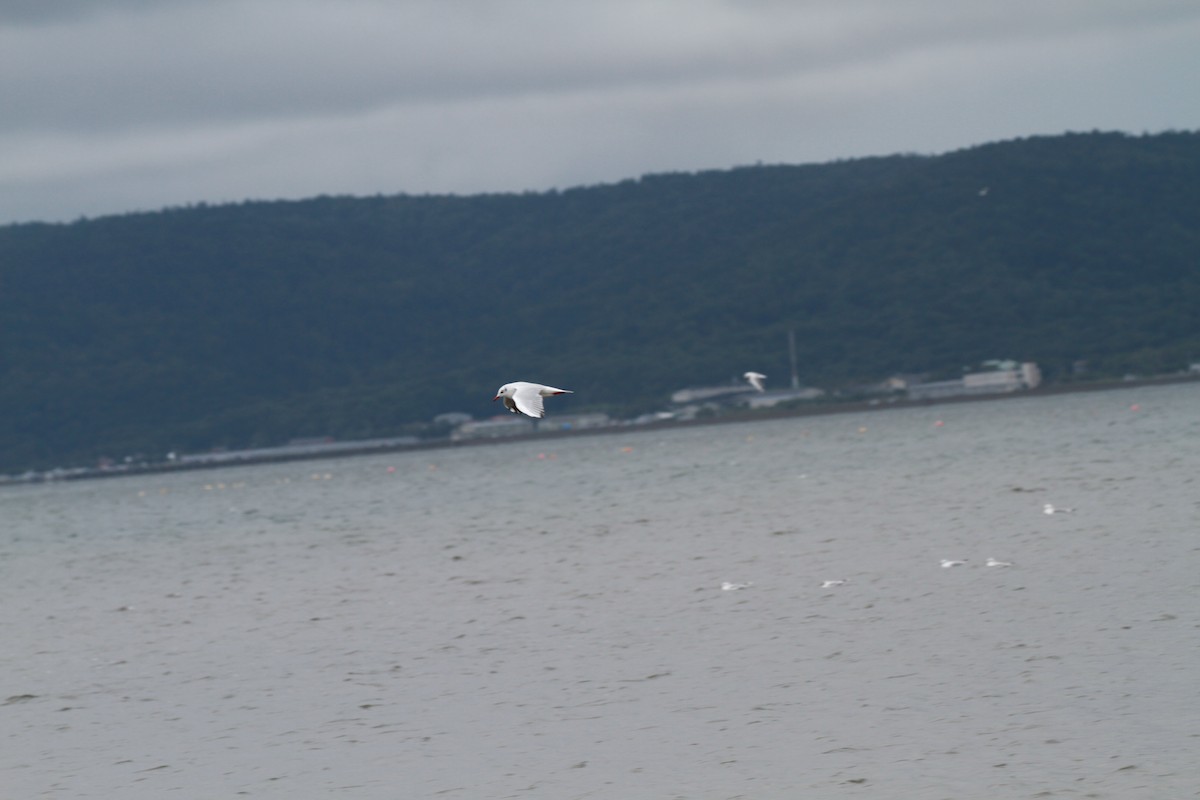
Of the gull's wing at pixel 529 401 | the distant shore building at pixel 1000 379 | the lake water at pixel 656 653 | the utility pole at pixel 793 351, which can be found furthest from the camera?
the utility pole at pixel 793 351

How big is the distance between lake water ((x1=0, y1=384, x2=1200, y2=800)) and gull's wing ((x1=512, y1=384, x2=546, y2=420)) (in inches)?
133

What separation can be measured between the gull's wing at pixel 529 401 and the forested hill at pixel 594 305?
8278 cm

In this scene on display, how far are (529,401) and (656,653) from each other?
5112 mm

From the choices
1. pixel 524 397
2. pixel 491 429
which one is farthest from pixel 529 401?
pixel 491 429

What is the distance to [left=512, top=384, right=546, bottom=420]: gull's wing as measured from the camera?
17.8 m

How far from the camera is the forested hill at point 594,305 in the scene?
108500 millimetres

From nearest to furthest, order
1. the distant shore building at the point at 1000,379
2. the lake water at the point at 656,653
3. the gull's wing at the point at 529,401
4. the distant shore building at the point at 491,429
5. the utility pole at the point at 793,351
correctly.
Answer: the lake water at the point at 656,653 → the gull's wing at the point at 529,401 → the distant shore building at the point at 1000,379 → the utility pole at the point at 793,351 → the distant shore building at the point at 491,429

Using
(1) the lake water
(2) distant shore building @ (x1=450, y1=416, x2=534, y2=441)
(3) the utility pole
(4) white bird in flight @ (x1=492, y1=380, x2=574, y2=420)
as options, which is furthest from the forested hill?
(4) white bird in flight @ (x1=492, y1=380, x2=574, y2=420)

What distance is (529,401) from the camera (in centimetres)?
1808

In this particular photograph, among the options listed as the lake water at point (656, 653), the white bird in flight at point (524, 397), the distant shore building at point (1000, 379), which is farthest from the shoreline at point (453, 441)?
the white bird in flight at point (524, 397)

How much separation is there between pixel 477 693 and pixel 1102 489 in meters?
22.6

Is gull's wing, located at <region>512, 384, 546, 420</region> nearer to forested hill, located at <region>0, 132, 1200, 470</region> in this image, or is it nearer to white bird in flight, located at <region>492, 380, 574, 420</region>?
white bird in flight, located at <region>492, 380, 574, 420</region>

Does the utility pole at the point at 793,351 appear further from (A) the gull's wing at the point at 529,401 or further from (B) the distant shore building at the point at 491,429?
(A) the gull's wing at the point at 529,401

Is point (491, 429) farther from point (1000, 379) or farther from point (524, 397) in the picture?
point (524, 397)
